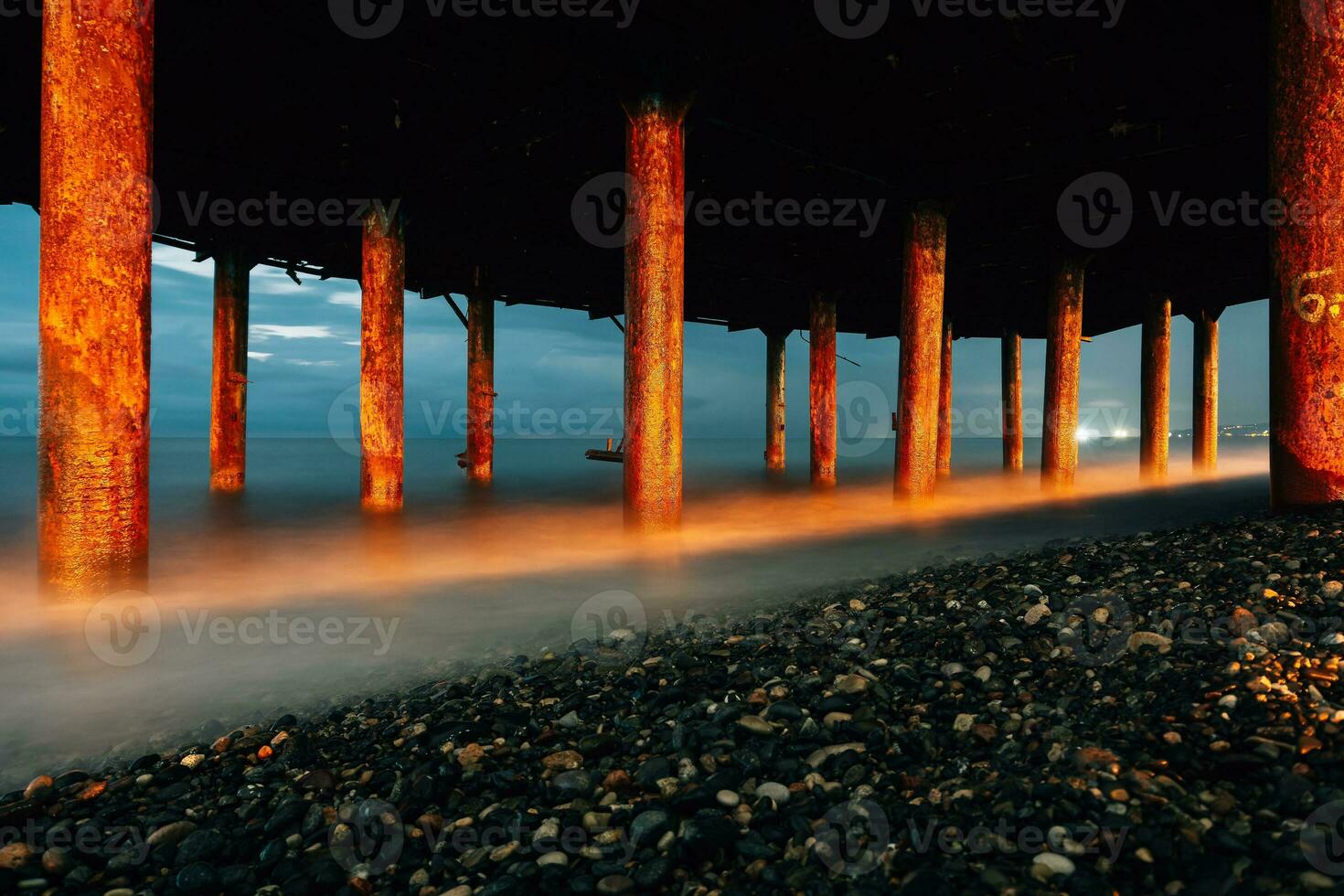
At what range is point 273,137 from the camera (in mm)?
11461

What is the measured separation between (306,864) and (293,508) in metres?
15.7

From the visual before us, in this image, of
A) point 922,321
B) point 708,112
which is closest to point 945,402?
point 922,321

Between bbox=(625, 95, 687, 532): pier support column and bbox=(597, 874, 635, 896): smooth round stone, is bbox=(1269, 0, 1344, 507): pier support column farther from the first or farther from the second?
bbox=(597, 874, 635, 896): smooth round stone

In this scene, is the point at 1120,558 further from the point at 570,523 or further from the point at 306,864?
the point at 570,523

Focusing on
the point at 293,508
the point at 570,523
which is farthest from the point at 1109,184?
the point at 293,508

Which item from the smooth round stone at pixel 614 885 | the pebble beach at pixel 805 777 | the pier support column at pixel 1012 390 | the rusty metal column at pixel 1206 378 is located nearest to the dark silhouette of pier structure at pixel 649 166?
the pebble beach at pixel 805 777

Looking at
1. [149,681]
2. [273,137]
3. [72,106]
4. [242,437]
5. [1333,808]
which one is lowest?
[149,681]

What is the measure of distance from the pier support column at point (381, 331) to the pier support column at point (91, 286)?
627 cm
